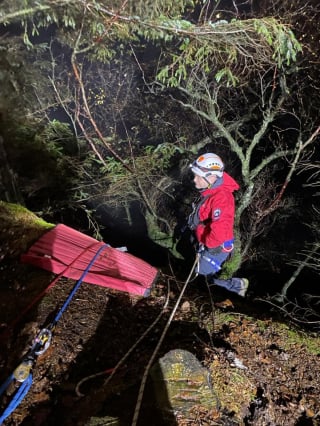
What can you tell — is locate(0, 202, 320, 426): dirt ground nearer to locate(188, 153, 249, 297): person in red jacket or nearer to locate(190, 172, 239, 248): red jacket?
locate(188, 153, 249, 297): person in red jacket

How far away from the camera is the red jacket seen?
433 centimetres

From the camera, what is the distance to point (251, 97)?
40.5ft

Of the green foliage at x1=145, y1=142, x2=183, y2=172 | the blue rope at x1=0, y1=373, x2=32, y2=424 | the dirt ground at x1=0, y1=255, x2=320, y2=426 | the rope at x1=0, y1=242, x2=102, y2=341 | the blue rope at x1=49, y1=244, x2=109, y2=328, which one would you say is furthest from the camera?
the green foliage at x1=145, y1=142, x2=183, y2=172

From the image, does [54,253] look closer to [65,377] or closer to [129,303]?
[129,303]

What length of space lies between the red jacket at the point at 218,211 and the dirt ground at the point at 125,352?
3.13ft

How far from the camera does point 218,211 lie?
4312 mm

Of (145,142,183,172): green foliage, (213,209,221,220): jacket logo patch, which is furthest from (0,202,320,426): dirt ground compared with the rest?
(145,142,183,172): green foliage

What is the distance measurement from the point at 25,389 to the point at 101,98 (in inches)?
655

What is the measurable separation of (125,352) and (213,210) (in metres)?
2.21

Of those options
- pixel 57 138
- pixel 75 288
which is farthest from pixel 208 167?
pixel 57 138

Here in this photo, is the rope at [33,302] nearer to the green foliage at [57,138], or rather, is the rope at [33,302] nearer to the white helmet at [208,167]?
the white helmet at [208,167]

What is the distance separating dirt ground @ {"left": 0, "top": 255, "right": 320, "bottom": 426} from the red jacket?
95 centimetres

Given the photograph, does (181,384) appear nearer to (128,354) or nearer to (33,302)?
(128,354)

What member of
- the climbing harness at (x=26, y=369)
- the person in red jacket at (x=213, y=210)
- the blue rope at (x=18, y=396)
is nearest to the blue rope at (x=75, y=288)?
the climbing harness at (x=26, y=369)
